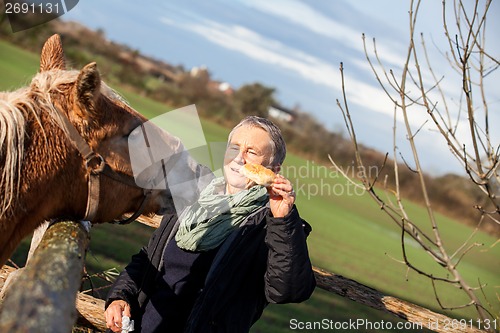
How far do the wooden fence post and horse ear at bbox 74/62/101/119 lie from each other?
51cm

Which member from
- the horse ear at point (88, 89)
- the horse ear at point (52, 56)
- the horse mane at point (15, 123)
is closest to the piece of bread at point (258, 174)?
the horse ear at point (88, 89)

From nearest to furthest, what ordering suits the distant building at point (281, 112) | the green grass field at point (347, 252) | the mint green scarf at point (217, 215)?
the mint green scarf at point (217, 215) → the green grass field at point (347, 252) → the distant building at point (281, 112)

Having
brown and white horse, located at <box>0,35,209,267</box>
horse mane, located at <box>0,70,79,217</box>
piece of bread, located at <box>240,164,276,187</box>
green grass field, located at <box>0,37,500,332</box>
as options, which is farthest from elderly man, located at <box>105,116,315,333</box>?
horse mane, located at <box>0,70,79,217</box>

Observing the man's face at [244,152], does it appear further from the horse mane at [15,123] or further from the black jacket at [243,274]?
the horse mane at [15,123]

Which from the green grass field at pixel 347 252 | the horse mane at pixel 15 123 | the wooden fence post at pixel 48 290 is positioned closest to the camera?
the wooden fence post at pixel 48 290

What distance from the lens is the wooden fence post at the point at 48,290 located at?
1.69 m

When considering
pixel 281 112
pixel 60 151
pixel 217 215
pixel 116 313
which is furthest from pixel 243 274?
pixel 281 112

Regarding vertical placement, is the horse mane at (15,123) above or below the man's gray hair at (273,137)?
below

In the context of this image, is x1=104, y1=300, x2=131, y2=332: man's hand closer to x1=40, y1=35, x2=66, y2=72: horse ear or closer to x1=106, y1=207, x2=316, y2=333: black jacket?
x1=106, y1=207, x2=316, y2=333: black jacket

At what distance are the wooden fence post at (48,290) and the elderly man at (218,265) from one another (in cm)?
71

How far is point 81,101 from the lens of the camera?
2.35m

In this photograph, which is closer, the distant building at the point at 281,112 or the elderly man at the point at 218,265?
the elderly man at the point at 218,265

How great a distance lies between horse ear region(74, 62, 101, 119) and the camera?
2.22 m

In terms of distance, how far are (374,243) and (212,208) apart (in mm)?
23083
